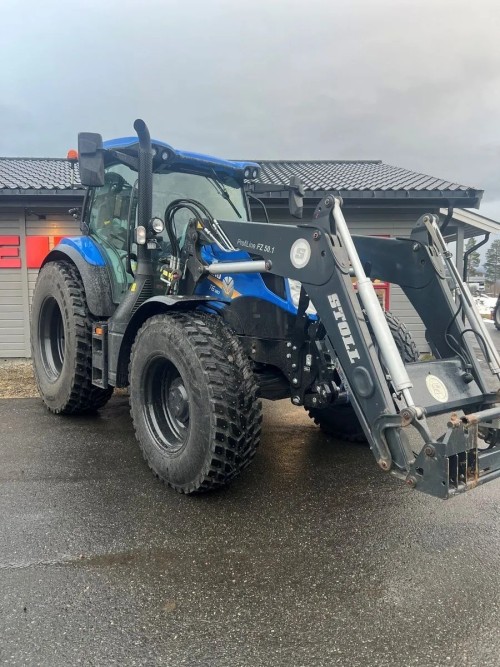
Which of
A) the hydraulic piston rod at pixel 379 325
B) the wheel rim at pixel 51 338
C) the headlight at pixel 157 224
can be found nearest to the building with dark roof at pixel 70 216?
the wheel rim at pixel 51 338

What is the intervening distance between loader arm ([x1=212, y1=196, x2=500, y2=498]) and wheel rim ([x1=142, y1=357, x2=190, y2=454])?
2.84ft

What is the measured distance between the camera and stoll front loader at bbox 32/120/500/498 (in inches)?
110

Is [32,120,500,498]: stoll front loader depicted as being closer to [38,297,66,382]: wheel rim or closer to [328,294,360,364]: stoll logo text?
[328,294,360,364]: stoll logo text

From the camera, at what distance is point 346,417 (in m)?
4.75

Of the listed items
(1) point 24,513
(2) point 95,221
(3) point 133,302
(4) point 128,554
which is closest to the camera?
(4) point 128,554

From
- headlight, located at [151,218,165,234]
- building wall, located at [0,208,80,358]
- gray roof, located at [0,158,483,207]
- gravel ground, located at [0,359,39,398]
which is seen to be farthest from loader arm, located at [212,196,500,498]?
building wall, located at [0,208,80,358]

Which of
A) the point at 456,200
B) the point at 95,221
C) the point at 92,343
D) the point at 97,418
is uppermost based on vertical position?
the point at 456,200

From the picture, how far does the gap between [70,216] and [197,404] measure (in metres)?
7.56

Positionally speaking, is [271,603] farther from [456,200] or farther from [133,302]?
[456,200]

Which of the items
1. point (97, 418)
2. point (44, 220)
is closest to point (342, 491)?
point (97, 418)

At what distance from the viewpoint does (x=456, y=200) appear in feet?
31.2

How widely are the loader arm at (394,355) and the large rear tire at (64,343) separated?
6.29 feet

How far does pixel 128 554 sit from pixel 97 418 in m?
2.97

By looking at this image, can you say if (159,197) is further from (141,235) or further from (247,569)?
(247,569)
